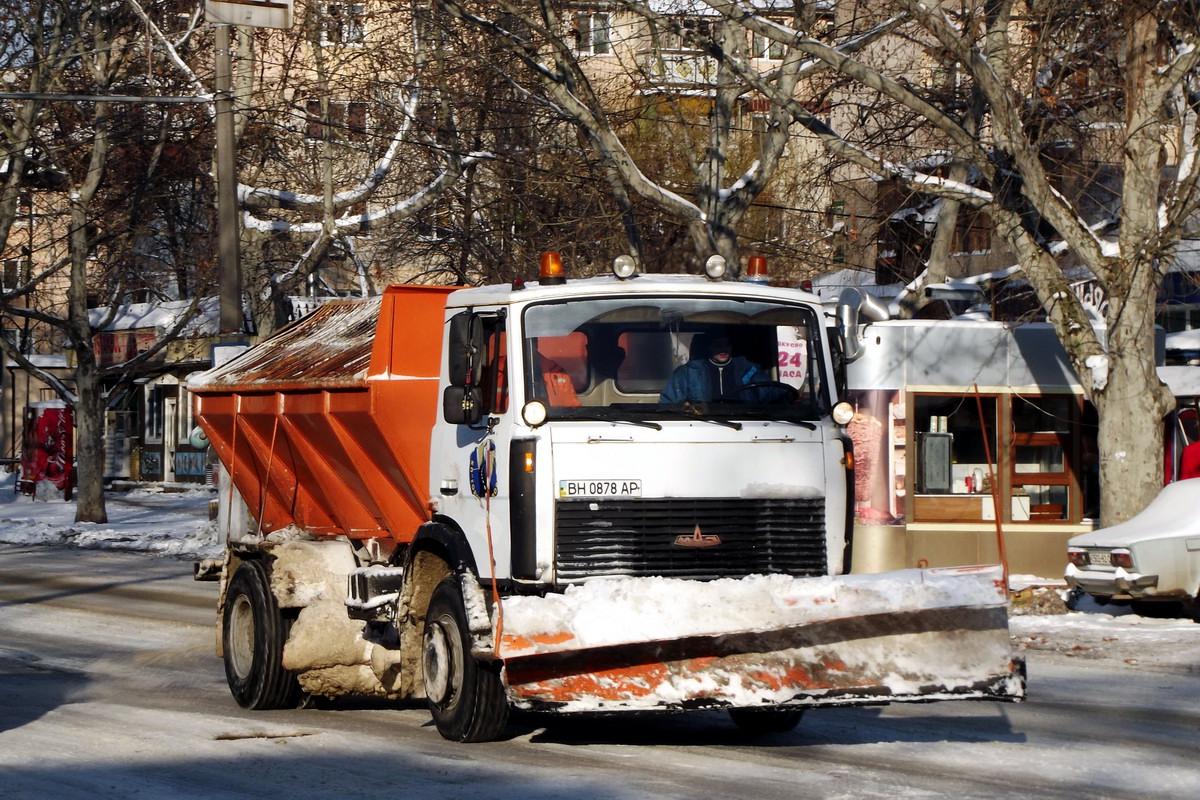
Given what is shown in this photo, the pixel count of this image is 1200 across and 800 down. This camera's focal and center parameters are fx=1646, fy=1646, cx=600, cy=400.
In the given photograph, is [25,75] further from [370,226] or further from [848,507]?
[848,507]

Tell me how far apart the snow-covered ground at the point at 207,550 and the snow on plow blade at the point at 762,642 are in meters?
5.06

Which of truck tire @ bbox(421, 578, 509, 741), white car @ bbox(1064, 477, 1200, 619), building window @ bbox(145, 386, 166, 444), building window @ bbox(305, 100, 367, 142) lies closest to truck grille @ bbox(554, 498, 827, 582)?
truck tire @ bbox(421, 578, 509, 741)

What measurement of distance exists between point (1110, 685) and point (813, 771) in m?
4.35

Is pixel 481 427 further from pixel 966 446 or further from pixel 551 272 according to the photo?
pixel 966 446

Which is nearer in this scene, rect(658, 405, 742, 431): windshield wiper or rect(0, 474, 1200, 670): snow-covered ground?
rect(658, 405, 742, 431): windshield wiper

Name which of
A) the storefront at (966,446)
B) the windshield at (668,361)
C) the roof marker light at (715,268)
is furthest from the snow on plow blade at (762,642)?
the storefront at (966,446)

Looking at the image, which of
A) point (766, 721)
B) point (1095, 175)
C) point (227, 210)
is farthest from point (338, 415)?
point (227, 210)

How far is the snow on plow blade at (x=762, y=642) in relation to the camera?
7.66 metres

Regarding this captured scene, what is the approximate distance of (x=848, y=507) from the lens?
A: 341 inches

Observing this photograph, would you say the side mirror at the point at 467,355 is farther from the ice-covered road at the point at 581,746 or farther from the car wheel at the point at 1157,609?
the car wheel at the point at 1157,609

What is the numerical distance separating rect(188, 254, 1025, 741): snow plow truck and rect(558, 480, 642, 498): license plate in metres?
0.01

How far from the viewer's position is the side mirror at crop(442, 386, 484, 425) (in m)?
8.49

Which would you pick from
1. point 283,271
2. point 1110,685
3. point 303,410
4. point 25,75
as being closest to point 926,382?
point 1110,685

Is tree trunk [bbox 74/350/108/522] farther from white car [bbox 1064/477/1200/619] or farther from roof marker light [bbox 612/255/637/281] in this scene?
roof marker light [bbox 612/255/637/281]
